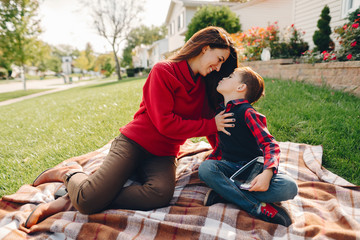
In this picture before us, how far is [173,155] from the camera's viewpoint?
2.42m

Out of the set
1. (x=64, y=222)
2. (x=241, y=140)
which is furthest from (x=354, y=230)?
(x=64, y=222)

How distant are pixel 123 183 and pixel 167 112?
730 mm

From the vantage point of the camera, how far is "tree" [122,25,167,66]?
4894 centimetres

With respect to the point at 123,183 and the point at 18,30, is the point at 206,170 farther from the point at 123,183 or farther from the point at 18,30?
the point at 18,30

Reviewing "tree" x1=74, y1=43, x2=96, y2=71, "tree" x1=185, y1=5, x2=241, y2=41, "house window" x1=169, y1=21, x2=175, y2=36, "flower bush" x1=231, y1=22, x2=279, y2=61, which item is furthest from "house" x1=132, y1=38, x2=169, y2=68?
"tree" x1=74, y1=43, x2=96, y2=71

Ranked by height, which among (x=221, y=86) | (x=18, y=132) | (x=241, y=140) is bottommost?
(x=18, y=132)

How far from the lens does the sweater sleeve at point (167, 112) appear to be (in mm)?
2064

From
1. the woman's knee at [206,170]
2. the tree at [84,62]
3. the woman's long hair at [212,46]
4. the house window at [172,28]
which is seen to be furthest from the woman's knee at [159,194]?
the tree at [84,62]

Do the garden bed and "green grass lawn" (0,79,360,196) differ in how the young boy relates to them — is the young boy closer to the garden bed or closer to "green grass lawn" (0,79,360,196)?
"green grass lawn" (0,79,360,196)

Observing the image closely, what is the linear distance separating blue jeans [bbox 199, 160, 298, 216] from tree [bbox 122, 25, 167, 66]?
48.9m

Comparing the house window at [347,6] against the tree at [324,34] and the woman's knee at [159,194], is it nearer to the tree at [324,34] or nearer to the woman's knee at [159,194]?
the tree at [324,34]

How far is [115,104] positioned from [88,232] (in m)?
4.64

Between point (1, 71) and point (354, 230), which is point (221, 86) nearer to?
point (354, 230)

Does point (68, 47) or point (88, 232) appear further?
point (68, 47)
